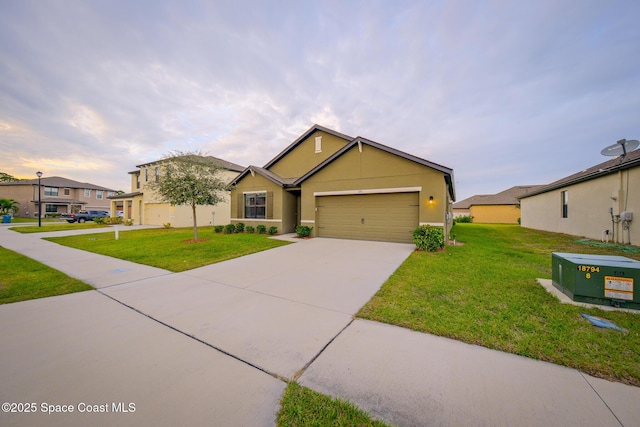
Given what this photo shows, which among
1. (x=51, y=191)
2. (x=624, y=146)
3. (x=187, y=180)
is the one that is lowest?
(x=187, y=180)

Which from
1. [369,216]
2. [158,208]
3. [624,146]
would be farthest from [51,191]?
[624,146]

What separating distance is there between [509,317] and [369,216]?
8148 millimetres

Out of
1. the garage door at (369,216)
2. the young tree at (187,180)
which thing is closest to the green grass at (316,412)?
the garage door at (369,216)

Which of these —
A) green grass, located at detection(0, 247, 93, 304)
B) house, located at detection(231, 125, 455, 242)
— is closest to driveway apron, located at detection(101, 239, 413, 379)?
green grass, located at detection(0, 247, 93, 304)

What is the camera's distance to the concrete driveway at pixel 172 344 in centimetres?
190

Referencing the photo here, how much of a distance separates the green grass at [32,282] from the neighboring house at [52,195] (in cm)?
4448

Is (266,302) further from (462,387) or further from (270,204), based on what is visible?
(270,204)

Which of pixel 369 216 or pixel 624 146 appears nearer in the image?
pixel 624 146

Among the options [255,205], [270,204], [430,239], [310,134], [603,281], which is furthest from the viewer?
[310,134]

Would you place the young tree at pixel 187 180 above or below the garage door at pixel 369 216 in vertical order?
above

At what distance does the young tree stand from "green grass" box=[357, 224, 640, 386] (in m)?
10.9

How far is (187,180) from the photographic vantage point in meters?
11.8

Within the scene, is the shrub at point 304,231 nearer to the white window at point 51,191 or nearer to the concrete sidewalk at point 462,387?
the concrete sidewalk at point 462,387

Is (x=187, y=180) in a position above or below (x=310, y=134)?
below
